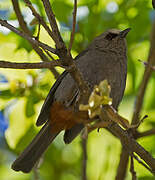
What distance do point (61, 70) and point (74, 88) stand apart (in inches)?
25.6

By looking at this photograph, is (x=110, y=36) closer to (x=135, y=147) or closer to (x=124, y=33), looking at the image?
(x=124, y=33)

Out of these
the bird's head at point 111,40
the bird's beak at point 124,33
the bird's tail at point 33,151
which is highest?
the bird's beak at point 124,33

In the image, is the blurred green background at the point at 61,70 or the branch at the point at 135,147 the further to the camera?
the blurred green background at the point at 61,70

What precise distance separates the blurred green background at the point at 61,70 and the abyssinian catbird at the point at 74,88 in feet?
0.46

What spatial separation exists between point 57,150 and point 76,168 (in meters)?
0.34

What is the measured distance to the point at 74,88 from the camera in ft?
14.4

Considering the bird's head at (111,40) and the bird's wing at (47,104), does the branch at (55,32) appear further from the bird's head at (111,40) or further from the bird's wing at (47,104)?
the bird's head at (111,40)

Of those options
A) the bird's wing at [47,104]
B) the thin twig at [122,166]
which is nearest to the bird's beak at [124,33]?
the bird's wing at [47,104]

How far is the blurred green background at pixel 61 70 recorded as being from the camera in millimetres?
4527

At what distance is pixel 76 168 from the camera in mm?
5504

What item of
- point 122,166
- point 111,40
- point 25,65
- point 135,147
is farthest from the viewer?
point 111,40

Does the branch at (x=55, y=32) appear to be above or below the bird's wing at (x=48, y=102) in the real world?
above

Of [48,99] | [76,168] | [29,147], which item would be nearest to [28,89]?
[48,99]

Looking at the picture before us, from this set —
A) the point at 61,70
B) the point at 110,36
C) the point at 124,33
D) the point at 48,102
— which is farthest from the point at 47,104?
the point at 110,36
